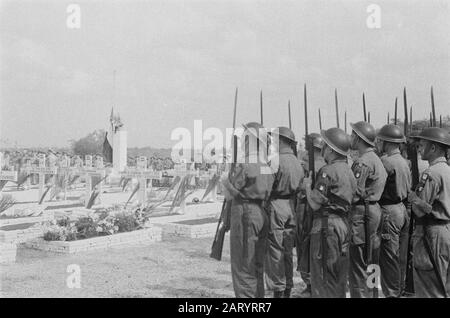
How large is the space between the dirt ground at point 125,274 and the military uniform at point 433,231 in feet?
6.81

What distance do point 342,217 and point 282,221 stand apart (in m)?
0.79

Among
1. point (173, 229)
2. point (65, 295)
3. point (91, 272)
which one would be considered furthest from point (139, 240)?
point (65, 295)

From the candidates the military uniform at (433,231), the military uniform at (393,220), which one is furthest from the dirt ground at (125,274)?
the military uniform at (433,231)

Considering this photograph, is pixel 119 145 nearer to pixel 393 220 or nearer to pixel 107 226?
pixel 107 226

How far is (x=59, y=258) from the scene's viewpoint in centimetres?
822

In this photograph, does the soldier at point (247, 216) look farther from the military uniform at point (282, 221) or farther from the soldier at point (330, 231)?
the soldier at point (330, 231)

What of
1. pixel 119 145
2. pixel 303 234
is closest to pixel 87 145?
pixel 119 145

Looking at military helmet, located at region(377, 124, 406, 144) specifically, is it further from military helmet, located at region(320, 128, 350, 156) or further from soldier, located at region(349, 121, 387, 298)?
military helmet, located at region(320, 128, 350, 156)

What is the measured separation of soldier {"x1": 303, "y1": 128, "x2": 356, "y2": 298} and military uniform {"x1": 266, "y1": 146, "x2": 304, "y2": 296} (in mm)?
550

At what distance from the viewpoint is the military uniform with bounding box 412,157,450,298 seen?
5219 mm

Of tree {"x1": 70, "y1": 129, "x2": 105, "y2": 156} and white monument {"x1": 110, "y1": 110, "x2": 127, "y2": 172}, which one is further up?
tree {"x1": 70, "y1": 129, "x2": 105, "y2": 156}

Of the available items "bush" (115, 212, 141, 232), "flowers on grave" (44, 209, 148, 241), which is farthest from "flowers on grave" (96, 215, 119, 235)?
"bush" (115, 212, 141, 232)

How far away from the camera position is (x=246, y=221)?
19.2 feet
